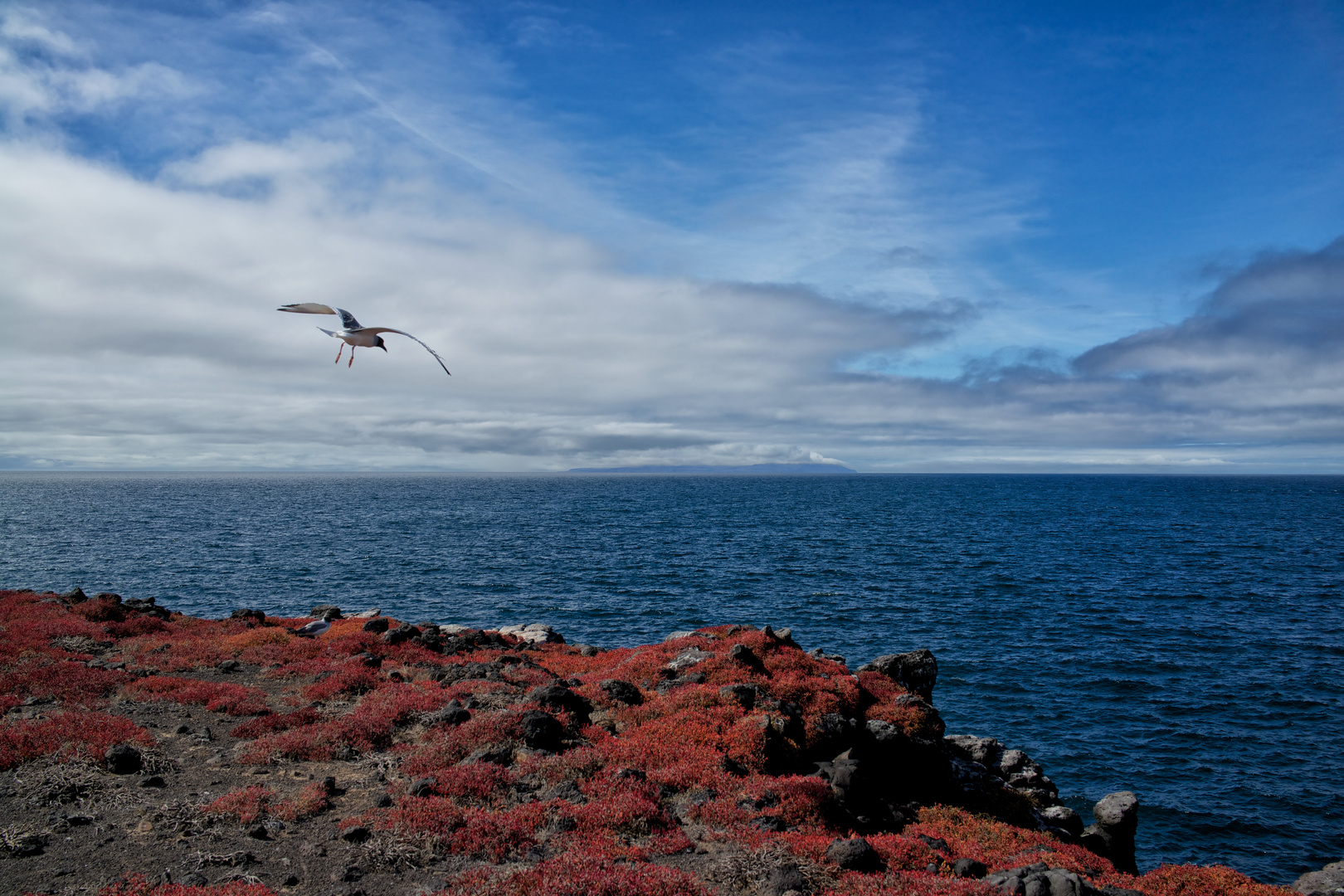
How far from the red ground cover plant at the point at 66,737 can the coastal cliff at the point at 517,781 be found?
6 cm

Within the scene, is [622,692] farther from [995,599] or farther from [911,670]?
[995,599]

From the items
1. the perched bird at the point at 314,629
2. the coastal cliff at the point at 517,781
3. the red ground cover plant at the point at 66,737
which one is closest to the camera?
the coastal cliff at the point at 517,781

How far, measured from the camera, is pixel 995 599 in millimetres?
54562

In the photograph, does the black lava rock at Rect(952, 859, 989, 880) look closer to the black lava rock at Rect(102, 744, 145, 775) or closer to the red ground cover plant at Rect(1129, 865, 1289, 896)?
the red ground cover plant at Rect(1129, 865, 1289, 896)

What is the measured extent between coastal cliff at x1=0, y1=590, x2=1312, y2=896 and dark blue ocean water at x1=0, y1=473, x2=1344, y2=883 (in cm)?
892

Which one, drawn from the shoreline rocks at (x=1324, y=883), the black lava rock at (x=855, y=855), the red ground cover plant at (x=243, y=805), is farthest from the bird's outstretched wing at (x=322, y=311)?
the shoreline rocks at (x=1324, y=883)

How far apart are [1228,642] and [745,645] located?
40.1 m

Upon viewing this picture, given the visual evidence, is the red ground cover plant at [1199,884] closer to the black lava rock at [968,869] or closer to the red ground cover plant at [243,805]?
the black lava rock at [968,869]

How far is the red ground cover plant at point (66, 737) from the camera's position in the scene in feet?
49.5

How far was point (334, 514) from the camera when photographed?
131 m

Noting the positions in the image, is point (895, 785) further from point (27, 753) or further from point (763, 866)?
point (27, 753)

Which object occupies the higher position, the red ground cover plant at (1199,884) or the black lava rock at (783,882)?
the black lava rock at (783,882)

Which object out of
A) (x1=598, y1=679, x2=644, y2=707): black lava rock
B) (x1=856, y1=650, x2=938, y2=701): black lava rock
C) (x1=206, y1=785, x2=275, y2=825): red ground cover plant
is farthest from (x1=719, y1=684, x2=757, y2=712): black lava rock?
(x1=206, y1=785, x2=275, y2=825): red ground cover plant

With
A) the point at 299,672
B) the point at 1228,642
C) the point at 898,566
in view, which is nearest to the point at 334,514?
the point at 898,566
